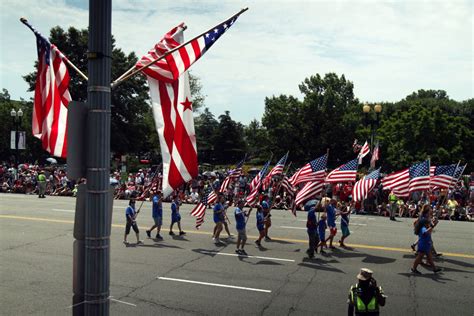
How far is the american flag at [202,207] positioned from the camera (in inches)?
611

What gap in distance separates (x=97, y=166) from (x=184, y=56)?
3.42 m

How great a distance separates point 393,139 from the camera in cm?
5044

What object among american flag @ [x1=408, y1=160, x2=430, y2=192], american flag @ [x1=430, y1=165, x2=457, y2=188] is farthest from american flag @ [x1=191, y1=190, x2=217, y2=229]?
american flag @ [x1=430, y1=165, x2=457, y2=188]

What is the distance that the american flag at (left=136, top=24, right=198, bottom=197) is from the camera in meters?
6.65

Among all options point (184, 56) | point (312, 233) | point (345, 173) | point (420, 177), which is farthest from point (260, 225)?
point (184, 56)

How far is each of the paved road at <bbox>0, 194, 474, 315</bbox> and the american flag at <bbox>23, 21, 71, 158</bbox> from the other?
3.37m

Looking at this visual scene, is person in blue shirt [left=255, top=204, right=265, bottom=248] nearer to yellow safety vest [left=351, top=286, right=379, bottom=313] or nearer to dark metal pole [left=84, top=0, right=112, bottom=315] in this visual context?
yellow safety vest [left=351, top=286, right=379, bottom=313]

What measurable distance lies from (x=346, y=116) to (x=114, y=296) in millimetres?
44914

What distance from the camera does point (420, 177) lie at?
14719 mm

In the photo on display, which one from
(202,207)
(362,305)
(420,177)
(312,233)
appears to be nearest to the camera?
(362,305)

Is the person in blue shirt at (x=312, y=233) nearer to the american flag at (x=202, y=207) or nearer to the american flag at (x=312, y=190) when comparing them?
the american flag at (x=312, y=190)

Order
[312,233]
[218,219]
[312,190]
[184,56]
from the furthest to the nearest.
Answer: [218,219] → [312,190] → [312,233] → [184,56]

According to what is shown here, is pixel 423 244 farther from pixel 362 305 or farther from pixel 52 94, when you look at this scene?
pixel 52 94

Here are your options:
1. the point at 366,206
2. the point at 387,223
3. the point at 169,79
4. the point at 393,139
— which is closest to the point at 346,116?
the point at 393,139
